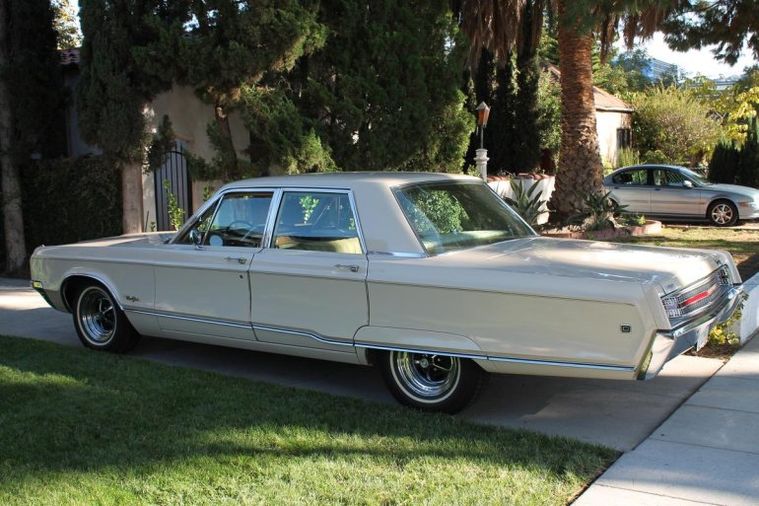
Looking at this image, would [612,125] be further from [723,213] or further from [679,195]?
[723,213]

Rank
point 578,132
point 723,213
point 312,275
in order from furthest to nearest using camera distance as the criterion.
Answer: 1. point 723,213
2. point 578,132
3. point 312,275

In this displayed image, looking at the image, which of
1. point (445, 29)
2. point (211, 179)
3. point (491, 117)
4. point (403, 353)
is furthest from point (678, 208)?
point (403, 353)

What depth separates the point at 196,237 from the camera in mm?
6348

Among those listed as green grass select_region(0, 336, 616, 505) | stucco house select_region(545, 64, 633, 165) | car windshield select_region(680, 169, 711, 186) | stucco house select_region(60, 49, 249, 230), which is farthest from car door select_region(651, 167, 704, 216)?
green grass select_region(0, 336, 616, 505)

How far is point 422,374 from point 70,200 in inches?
360

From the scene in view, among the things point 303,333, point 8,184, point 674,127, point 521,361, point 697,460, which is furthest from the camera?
point 674,127

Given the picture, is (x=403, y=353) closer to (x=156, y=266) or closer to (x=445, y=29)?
(x=156, y=266)

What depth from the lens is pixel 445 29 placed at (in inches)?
478

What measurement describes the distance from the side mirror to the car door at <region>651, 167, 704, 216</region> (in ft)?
43.1

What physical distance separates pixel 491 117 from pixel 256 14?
10896mm

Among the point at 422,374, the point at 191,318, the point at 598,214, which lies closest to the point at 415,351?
the point at 422,374

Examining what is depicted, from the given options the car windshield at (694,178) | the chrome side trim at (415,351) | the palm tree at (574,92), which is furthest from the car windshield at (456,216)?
the car windshield at (694,178)

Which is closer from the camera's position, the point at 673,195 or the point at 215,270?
the point at 215,270

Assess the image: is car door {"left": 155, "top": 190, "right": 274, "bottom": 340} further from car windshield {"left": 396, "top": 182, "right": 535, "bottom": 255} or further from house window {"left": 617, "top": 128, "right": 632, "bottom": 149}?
house window {"left": 617, "top": 128, "right": 632, "bottom": 149}
